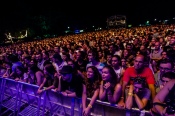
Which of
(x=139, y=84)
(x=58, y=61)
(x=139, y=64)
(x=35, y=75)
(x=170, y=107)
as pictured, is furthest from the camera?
(x=58, y=61)

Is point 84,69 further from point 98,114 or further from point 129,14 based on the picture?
point 129,14

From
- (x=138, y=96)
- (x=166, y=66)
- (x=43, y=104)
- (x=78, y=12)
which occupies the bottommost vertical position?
(x=43, y=104)

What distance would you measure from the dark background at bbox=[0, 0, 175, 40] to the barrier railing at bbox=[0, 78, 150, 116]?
59324 mm

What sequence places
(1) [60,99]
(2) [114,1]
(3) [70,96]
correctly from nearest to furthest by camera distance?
1. (3) [70,96]
2. (1) [60,99]
3. (2) [114,1]

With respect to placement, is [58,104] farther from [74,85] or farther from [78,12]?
[78,12]

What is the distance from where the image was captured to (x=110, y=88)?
3807 millimetres

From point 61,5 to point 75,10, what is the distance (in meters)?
5.98

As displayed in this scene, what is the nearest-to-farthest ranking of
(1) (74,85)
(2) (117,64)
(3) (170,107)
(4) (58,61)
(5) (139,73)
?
(3) (170,107) → (1) (74,85) → (5) (139,73) → (2) (117,64) → (4) (58,61)

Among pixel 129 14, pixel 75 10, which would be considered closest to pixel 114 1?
pixel 129 14

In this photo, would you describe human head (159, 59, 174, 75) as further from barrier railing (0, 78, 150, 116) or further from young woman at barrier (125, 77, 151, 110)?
barrier railing (0, 78, 150, 116)

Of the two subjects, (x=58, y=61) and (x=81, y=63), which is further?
(x=58, y=61)

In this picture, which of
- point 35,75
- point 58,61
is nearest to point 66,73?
point 35,75

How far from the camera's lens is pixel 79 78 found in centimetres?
436

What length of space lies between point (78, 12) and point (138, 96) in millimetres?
84827
